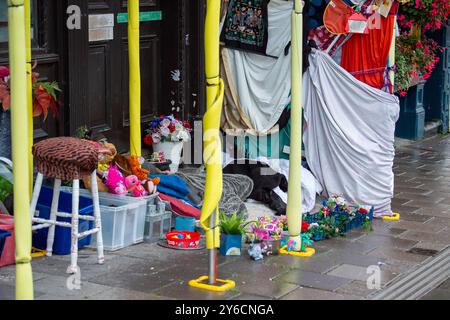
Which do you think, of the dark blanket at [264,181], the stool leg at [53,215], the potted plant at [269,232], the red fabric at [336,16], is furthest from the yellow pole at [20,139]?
the red fabric at [336,16]

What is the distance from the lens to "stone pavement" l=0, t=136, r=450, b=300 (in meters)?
6.86

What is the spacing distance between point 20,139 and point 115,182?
263 cm

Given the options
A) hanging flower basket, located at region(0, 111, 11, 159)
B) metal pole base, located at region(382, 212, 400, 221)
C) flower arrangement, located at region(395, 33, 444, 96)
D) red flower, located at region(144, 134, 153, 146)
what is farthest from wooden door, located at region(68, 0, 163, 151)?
flower arrangement, located at region(395, 33, 444, 96)

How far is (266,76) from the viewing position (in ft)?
33.6

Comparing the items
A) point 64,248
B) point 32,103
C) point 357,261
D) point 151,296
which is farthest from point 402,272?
point 32,103

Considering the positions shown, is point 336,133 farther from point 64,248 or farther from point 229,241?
point 64,248

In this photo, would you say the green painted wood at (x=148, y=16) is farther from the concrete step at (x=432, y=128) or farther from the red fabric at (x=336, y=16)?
the concrete step at (x=432, y=128)

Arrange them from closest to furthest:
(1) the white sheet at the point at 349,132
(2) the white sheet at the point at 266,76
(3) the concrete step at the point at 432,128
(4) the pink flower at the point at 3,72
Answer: (4) the pink flower at the point at 3,72
(1) the white sheet at the point at 349,132
(2) the white sheet at the point at 266,76
(3) the concrete step at the point at 432,128

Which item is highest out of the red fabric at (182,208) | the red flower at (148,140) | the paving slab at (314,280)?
the red flower at (148,140)

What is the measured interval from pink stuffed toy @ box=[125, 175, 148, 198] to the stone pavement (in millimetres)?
448

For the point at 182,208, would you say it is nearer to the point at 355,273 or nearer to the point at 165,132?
the point at 165,132

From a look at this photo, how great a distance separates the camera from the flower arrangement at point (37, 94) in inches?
308

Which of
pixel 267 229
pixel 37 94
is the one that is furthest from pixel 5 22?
pixel 267 229

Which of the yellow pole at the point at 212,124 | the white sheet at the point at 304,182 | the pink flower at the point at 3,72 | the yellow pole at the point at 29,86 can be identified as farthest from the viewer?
the white sheet at the point at 304,182
